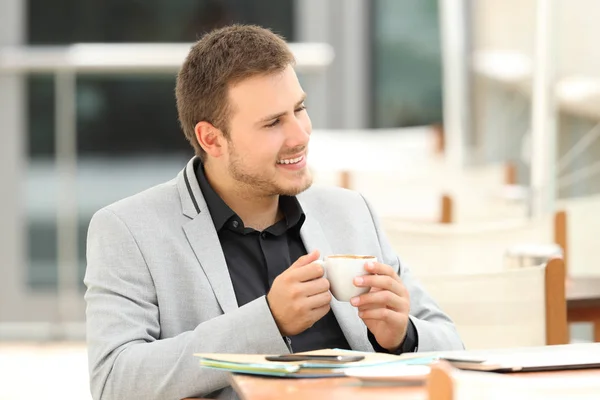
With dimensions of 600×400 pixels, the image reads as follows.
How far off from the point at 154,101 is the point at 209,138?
14.4ft

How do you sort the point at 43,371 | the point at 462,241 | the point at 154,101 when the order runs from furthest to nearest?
the point at 154,101
the point at 43,371
the point at 462,241

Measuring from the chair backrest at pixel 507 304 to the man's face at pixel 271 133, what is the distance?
1.89ft

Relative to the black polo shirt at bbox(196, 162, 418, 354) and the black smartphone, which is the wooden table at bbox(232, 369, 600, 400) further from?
the black polo shirt at bbox(196, 162, 418, 354)

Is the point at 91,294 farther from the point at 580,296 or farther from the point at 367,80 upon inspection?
the point at 367,80

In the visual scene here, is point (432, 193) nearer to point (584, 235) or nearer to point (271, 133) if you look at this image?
point (584, 235)

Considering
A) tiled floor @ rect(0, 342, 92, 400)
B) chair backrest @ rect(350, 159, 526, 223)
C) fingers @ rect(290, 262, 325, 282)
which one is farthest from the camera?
tiled floor @ rect(0, 342, 92, 400)

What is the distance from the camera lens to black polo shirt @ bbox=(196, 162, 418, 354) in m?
2.04

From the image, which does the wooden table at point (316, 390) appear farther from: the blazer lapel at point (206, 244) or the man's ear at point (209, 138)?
the man's ear at point (209, 138)

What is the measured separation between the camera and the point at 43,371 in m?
5.42

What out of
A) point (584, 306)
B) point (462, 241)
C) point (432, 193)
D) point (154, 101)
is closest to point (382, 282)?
point (584, 306)

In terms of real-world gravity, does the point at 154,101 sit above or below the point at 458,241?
above

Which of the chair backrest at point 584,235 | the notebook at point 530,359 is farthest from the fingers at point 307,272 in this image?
the chair backrest at point 584,235

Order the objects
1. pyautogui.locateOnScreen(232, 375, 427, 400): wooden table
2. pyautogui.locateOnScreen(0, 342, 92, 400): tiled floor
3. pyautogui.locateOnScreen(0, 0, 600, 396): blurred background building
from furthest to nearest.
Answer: pyautogui.locateOnScreen(0, 0, 600, 396): blurred background building, pyautogui.locateOnScreen(0, 342, 92, 400): tiled floor, pyautogui.locateOnScreen(232, 375, 427, 400): wooden table

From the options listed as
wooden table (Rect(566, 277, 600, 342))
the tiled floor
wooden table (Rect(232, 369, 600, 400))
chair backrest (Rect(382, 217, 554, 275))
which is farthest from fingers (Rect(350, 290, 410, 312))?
the tiled floor
